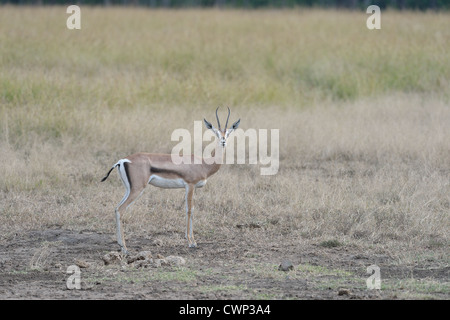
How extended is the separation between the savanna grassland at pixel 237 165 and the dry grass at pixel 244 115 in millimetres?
33

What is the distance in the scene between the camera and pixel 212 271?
5.94 m

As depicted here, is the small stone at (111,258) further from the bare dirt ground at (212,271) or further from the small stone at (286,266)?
the small stone at (286,266)

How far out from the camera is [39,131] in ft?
35.1

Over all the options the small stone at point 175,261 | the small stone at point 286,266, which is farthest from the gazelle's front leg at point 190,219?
the small stone at point 286,266

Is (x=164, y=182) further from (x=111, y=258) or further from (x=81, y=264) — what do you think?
(x=81, y=264)

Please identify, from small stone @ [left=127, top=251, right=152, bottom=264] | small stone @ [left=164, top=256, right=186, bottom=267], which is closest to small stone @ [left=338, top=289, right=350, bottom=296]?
small stone @ [left=164, top=256, right=186, bottom=267]

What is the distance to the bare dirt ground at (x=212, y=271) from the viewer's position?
5289mm

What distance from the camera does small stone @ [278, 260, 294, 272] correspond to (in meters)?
5.91

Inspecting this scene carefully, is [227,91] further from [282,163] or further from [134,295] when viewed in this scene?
[134,295]

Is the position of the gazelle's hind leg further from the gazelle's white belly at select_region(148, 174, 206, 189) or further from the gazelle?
the gazelle's white belly at select_region(148, 174, 206, 189)

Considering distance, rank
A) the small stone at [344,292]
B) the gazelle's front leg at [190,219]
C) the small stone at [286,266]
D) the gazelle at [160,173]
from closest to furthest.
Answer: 1. the small stone at [344,292]
2. the small stone at [286,266]
3. the gazelle at [160,173]
4. the gazelle's front leg at [190,219]

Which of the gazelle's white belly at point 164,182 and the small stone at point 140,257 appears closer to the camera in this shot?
the small stone at point 140,257

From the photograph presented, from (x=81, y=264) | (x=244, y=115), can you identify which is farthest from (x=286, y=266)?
(x=244, y=115)

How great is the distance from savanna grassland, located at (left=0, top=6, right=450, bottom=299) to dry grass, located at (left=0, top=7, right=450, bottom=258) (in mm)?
33
